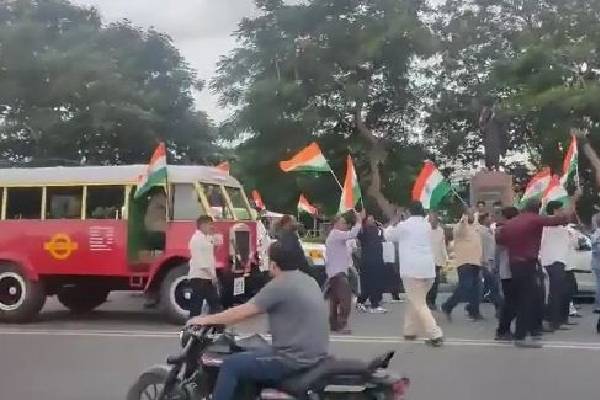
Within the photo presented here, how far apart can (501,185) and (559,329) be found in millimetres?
18768

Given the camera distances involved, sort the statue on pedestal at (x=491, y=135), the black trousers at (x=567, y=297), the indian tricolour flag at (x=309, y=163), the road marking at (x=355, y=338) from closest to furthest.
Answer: the road marking at (x=355, y=338) → the black trousers at (x=567, y=297) → the indian tricolour flag at (x=309, y=163) → the statue on pedestal at (x=491, y=135)

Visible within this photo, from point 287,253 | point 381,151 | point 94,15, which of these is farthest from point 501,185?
point 287,253

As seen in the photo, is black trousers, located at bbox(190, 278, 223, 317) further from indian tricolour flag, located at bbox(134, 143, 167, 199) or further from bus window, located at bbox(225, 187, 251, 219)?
bus window, located at bbox(225, 187, 251, 219)

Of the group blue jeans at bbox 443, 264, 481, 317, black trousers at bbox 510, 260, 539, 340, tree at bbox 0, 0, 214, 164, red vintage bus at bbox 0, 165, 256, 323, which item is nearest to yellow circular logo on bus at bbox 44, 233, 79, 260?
red vintage bus at bbox 0, 165, 256, 323

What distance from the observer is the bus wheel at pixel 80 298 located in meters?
15.8

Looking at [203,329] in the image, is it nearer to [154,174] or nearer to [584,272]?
[154,174]

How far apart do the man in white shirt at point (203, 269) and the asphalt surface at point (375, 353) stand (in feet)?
2.24

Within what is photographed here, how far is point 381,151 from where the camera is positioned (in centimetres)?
4128

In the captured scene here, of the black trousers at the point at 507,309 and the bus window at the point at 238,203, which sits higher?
the bus window at the point at 238,203

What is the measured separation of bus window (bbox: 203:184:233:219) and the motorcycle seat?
872 centimetres

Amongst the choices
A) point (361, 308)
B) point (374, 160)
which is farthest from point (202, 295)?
point (374, 160)

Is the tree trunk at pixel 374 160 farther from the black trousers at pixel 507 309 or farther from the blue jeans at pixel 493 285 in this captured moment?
the black trousers at pixel 507 309

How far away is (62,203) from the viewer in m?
14.3

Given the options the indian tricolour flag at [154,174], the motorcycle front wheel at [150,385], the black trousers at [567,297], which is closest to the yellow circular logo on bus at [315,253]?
the indian tricolour flag at [154,174]
